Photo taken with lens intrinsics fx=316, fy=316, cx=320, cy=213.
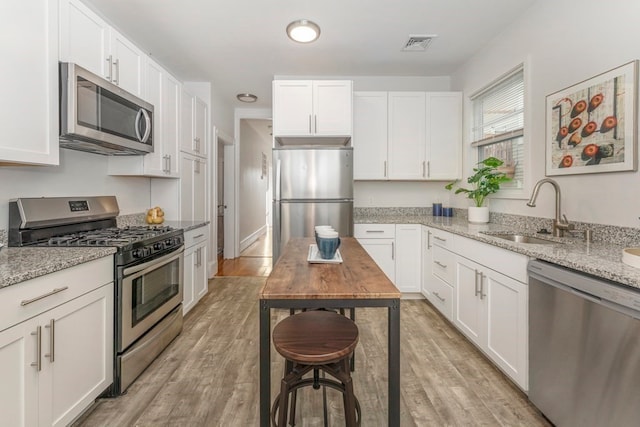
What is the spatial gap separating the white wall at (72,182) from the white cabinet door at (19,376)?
891 millimetres

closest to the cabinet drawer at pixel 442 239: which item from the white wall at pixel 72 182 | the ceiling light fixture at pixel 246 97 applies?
the white wall at pixel 72 182

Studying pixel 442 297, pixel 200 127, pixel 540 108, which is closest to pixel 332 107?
pixel 200 127

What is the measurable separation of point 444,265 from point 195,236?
2.38m

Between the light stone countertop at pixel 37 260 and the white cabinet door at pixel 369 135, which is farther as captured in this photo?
the white cabinet door at pixel 369 135

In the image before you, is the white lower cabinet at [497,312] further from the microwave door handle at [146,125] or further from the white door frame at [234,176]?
the white door frame at [234,176]

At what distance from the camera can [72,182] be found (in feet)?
7.45

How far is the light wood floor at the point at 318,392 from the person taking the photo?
1656mm

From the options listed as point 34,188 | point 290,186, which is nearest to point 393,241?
point 290,186

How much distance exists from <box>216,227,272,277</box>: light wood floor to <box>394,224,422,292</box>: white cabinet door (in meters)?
1.96

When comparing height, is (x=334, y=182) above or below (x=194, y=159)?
below

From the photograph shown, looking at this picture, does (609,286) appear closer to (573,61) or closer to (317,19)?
(573,61)

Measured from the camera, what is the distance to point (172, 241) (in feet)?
7.93

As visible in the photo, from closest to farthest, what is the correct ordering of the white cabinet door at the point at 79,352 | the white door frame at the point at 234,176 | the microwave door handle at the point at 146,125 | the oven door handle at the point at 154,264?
the white cabinet door at the point at 79,352
the oven door handle at the point at 154,264
the microwave door handle at the point at 146,125
the white door frame at the point at 234,176

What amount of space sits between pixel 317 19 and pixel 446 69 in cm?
192
